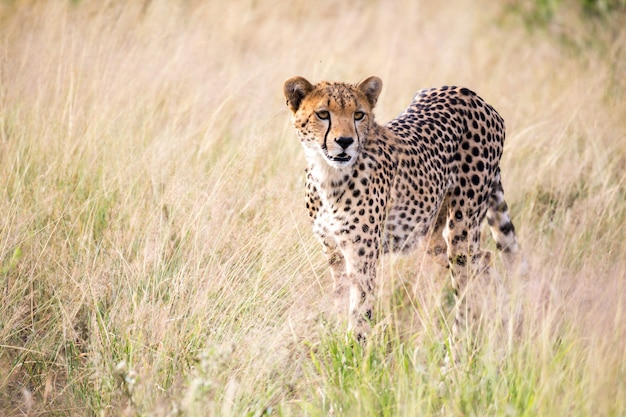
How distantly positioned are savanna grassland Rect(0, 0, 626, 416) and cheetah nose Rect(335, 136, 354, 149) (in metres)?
0.47

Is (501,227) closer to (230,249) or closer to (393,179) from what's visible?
(393,179)

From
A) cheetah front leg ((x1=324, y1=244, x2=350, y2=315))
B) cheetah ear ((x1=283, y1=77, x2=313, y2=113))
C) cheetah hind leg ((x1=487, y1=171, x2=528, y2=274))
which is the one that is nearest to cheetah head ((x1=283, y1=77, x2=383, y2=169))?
cheetah ear ((x1=283, y1=77, x2=313, y2=113))

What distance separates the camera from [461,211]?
4086 mm

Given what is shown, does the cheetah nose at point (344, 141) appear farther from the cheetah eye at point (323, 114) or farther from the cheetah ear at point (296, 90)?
the cheetah ear at point (296, 90)

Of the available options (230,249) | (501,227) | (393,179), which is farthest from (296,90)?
(501,227)

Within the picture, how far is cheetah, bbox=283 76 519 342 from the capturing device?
11.4ft

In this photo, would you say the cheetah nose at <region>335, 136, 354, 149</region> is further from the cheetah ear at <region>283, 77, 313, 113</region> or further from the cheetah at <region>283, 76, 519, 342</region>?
the cheetah ear at <region>283, 77, 313, 113</region>

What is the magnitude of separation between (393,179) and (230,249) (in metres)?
0.78

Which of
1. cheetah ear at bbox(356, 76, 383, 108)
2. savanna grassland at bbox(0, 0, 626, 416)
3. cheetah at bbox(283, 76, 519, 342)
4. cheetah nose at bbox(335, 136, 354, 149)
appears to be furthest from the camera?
cheetah ear at bbox(356, 76, 383, 108)

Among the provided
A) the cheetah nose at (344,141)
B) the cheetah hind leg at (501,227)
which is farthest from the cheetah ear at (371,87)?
the cheetah hind leg at (501,227)

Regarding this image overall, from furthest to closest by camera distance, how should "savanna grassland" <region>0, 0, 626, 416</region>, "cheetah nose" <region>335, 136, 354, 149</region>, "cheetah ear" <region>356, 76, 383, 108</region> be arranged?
"cheetah ear" <region>356, 76, 383, 108</region>, "cheetah nose" <region>335, 136, 354, 149</region>, "savanna grassland" <region>0, 0, 626, 416</region>

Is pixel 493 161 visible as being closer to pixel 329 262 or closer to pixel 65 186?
pixel 329 262

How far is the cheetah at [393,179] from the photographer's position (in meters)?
3.47

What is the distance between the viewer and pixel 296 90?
3566 millimetres
